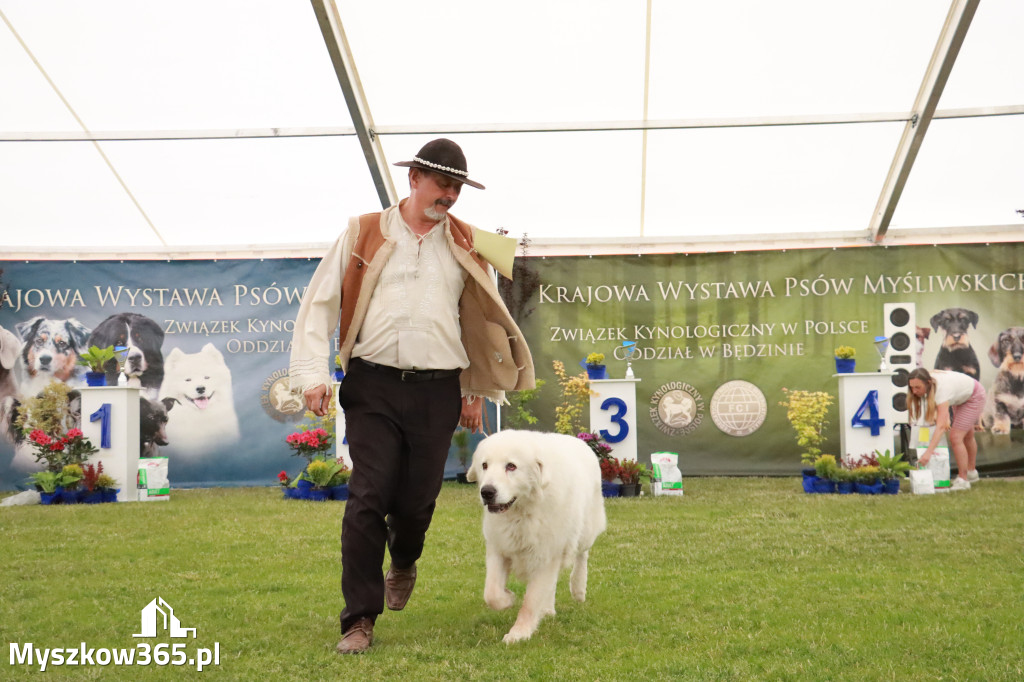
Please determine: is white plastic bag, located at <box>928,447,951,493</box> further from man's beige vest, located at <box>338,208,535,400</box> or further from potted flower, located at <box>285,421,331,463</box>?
man's beige vest, located at <box>338,208,535,400</box>

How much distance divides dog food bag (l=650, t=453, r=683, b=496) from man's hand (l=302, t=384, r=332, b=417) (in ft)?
21.4

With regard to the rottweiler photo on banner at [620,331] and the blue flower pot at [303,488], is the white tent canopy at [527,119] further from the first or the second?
the blue flower pot at [303,488]

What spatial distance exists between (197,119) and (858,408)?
26.1ft

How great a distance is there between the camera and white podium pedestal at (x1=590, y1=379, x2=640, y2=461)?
407 inches

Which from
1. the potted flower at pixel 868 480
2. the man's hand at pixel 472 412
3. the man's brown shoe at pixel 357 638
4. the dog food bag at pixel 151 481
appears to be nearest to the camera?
the man's brown shoe at pixel 357 638

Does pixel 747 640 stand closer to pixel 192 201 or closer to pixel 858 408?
pixel 858 408

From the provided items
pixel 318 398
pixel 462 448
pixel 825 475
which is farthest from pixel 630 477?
pixel 318 398

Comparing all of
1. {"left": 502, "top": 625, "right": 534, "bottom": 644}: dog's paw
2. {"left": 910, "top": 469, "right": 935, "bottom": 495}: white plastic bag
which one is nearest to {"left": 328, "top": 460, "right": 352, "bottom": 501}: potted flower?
{"left": 910, "top": 469, "right": 935, "bottom": 495}: white plastic bag

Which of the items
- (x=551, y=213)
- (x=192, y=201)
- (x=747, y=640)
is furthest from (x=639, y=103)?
(x=747, y=640)

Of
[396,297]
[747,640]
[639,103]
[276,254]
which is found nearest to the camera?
[747,640]

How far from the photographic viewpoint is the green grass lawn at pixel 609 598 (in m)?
3.29

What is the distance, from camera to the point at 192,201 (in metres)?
11.7

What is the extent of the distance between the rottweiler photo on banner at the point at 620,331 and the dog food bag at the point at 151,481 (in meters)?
1.94

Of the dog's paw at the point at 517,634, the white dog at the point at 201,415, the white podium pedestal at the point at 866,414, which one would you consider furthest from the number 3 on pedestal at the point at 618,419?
the dog's paw at the point at 517,634
